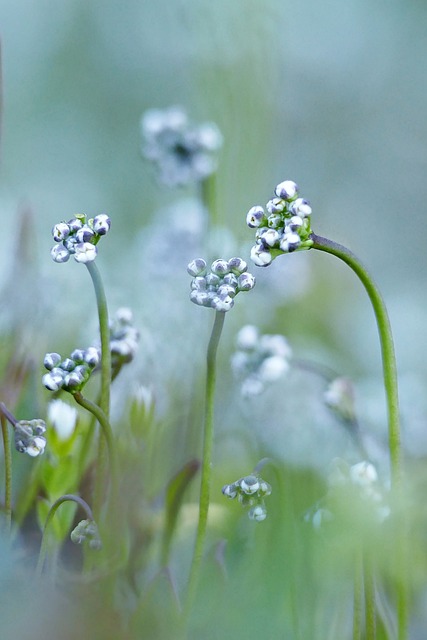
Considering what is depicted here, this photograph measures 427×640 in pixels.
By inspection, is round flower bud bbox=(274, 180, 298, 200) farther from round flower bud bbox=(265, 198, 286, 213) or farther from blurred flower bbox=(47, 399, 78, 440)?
blurred flower bbox=(47, 399, 78, 440)

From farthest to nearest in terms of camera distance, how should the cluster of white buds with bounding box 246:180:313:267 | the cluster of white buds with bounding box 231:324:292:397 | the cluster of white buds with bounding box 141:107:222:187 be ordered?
the cluster of white buds with bounding box 141:107:222:187
the cluster of white buds with bounding box 231:324:292:397
the cluster of white buds with bounding box 246:180:313:267

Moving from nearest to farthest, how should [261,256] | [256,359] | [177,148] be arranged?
[261,256], [256,359], [177,148]

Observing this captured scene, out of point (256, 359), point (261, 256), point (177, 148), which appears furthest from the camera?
point (177, 148)

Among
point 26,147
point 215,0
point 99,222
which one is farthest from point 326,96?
point 99,222

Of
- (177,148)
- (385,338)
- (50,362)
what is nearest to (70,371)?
(50,362)

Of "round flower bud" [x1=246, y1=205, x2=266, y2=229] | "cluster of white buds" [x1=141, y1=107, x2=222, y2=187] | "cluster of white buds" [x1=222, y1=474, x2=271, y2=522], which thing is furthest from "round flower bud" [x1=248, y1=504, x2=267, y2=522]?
"cluster of white buds" [x1=141, y1=107, x2=222, y2=187]

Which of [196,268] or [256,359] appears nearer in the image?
[196,268]

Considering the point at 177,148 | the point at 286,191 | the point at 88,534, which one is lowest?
the point at 88,534

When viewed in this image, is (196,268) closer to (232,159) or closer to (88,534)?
(88,534)
